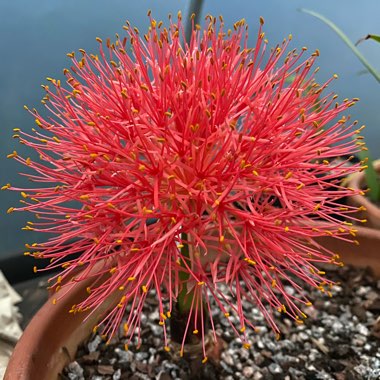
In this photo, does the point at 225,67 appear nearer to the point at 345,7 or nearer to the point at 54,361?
the point at 54,361

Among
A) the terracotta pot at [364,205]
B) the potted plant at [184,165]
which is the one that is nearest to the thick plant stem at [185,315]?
the potted plant at [184,165]

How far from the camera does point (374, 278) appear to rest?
757mm

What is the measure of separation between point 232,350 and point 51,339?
23 centimetres

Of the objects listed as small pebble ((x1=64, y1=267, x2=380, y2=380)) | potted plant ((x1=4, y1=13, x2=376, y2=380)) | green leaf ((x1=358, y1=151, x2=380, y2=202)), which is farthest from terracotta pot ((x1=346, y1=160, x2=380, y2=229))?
potted plant ((x1=4, y1=13, x2=376, y2=380))

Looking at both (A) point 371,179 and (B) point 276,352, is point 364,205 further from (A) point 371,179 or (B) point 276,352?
(B) point 276,352

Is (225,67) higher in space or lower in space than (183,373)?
higher

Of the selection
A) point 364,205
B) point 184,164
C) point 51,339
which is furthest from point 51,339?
point 364,205

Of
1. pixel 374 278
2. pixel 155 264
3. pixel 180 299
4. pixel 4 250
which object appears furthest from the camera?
pixel 4 250

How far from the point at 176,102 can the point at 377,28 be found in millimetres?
687

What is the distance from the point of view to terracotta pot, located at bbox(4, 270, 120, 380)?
20.3 inches

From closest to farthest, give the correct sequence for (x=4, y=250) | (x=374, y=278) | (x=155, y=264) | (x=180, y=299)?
(x=155, y=264), (x=180, y=299), (x=374, y=278), (x=4, y=250)

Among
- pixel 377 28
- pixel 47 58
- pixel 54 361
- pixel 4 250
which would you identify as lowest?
pixel 54 361

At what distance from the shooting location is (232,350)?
645 millimetres

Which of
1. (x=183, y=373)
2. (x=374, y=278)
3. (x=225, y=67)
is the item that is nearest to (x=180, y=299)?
(x=183, y=373)
